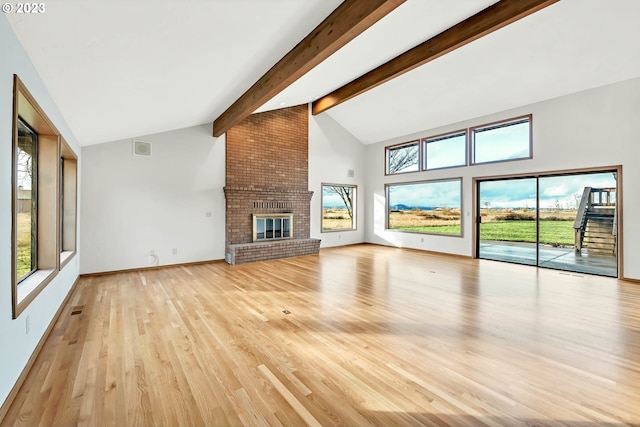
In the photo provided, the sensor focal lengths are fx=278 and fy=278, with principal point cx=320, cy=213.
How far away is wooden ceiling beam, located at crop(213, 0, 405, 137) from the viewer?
2.44 meters

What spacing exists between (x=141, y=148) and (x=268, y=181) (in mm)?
2720

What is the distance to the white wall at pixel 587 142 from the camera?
175 inches

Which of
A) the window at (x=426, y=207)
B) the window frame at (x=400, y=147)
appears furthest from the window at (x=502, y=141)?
the window frame at (x=400, y=147)

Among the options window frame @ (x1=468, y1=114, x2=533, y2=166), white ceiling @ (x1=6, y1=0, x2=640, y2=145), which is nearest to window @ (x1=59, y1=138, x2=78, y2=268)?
white ceiling @ (x1=6, y1=0, x2=640, y2=145)

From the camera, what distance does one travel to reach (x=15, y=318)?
6.07 ft

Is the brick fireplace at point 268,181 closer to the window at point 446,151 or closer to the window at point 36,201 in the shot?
the window at point 36,201

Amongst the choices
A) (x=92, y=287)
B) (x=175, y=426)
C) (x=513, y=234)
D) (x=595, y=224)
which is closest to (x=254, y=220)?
(x=92, y=287)

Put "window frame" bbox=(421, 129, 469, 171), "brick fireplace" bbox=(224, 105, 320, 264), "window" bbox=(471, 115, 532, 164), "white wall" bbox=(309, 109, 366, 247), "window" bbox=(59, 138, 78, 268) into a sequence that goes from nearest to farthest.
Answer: "window" bbox=(59, 138, 78, 268)
"window" bbox=(471, 115, 532, 164)
"brick fireplace" bbox=(224, 105, 320, 264)
"window frame" bbox=(421, 129, 469, 171)
"white wall" bbox=(309, 109, 366, 247)

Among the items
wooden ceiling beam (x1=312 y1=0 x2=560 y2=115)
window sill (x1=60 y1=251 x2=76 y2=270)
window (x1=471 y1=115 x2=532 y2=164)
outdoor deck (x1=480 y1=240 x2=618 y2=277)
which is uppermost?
wooden ceiling beam (x1=312 y1=0 x2=560 y2=115)

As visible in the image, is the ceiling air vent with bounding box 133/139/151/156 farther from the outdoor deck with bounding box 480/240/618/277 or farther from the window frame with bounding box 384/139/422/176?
the outdoor deck with bounding box 480/240/618/277

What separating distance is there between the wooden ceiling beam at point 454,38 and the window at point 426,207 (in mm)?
3135

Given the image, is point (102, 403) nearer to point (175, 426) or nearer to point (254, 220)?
point (175, 426)

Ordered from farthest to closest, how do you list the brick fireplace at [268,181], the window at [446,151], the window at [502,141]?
the window at [446,151]
the brick fireplace at [268,181]
the window at [502,141]

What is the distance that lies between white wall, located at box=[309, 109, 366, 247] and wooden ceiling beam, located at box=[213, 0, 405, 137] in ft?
12.2
